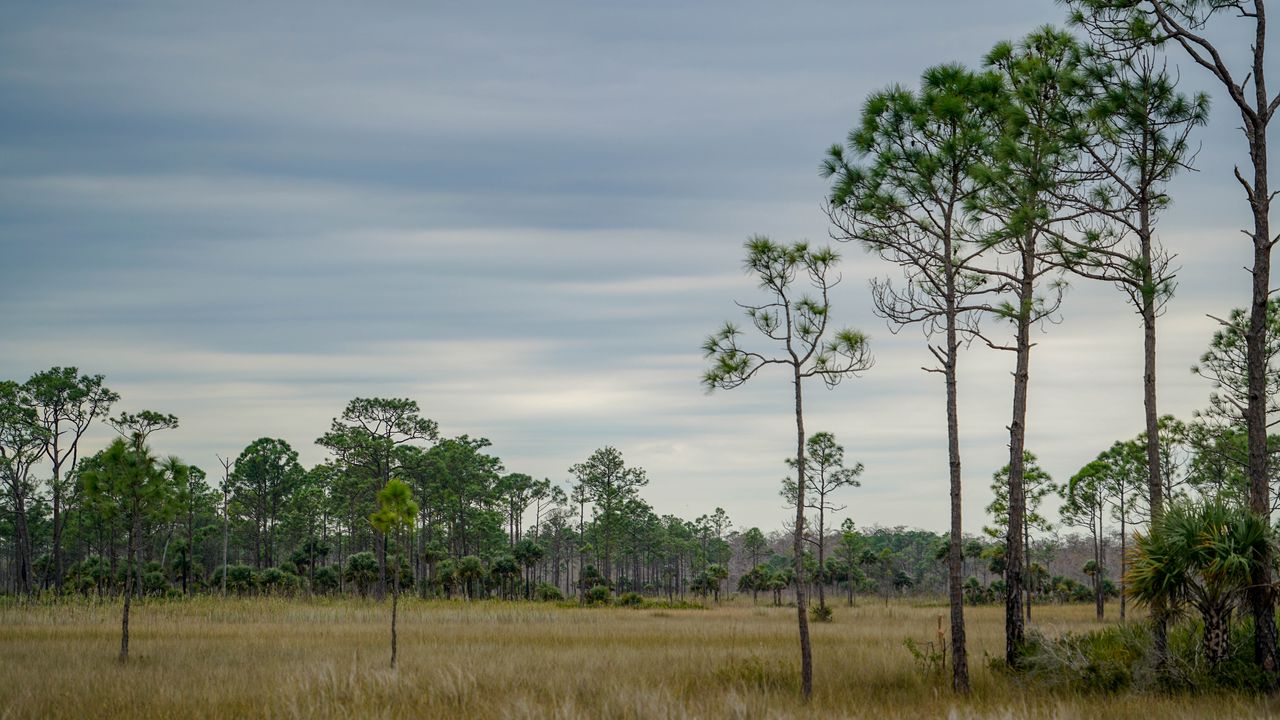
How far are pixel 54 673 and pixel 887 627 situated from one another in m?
27.9

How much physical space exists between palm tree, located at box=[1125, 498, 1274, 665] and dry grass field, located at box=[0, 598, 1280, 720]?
1752mm

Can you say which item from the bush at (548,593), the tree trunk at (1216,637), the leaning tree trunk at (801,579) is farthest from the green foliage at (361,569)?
the tree trunk at (1216,637)

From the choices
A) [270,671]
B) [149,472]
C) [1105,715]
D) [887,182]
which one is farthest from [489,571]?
[1105,715]

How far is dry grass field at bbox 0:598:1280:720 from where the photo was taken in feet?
42.8

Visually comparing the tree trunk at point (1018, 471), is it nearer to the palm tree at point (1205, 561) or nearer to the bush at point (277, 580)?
the palm tree at point (1205, 561)

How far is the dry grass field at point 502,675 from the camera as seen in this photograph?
1303cm

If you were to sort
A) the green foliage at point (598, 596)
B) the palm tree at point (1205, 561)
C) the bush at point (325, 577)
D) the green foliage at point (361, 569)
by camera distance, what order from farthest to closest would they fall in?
the bush at point (325, 577) < the green foliage at point (361, 569) < the green foliage at point (598, 596) < the palm tree at point (1205, 561)

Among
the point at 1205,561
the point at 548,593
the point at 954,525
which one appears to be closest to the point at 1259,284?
the point at 1205,561

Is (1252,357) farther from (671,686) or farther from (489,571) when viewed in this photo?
(489,571)

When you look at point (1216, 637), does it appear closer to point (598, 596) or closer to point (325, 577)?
point (598, 596)

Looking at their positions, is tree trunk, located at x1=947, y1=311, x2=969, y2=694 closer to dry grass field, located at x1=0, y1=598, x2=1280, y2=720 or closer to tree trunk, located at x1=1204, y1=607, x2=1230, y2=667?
dry grass field, located at x1=0, y1=598, x2=1280, y2=720

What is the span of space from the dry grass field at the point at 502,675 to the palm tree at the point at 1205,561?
69.0 inches

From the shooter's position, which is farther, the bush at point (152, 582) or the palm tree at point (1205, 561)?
the bush at point (152, 582)

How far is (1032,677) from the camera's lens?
55.1 feet
